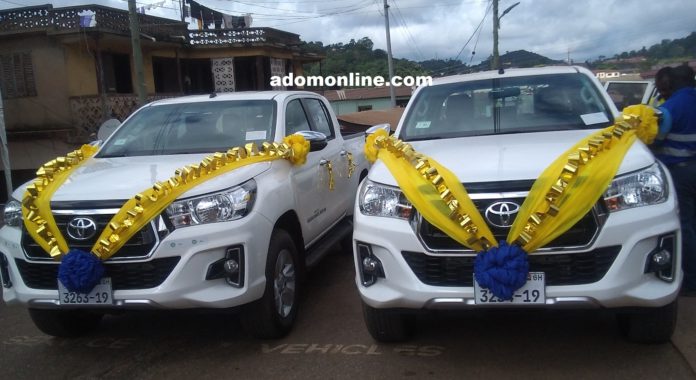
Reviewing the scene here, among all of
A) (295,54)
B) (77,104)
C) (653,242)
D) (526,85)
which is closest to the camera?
(653,242)

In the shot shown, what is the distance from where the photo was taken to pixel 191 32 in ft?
77.1

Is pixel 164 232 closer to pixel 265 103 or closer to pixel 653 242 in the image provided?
pixel 265 103

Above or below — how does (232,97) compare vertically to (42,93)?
below

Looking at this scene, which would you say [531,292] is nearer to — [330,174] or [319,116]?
[330,174]

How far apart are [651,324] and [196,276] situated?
8.96 feet

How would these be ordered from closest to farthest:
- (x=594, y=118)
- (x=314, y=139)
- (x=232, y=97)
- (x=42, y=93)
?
(x=594, y=118) → (x=314, y=139) → (x=232, y=97) → (x=42, y=93)

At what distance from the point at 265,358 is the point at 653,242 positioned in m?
2.46

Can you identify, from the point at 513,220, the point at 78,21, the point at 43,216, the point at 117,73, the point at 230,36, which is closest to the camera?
the point at 513,220

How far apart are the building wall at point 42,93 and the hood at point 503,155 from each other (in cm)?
1596

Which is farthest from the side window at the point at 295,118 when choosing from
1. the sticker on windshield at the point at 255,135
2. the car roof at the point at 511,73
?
the car roof at the point at 511,73

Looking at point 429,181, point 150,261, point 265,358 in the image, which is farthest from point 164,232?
point 429,181

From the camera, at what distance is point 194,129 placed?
5215mm

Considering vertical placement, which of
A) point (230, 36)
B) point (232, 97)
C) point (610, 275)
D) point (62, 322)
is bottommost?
point (62, 322)
